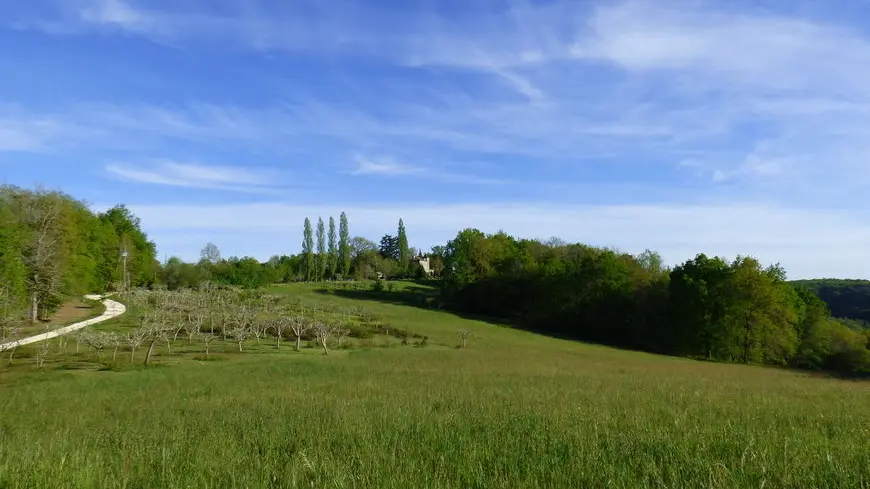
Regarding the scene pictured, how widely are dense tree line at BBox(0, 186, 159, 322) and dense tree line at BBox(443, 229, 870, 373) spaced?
66.7 meters

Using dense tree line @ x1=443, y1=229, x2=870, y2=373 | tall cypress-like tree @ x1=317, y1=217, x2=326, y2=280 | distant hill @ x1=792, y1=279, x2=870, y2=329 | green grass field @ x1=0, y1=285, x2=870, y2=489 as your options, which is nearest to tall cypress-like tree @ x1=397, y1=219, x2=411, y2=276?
tall cypress-like tree @ x1=317, y1=217, x2=326, y2=280

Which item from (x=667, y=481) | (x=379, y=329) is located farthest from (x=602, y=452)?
(x=379, y=329)

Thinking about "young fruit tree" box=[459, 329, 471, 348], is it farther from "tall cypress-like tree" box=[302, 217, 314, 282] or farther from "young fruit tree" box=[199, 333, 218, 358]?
"tall cypress-like tree" box=[302, 217, 314, 282]

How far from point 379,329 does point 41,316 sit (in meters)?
41.1

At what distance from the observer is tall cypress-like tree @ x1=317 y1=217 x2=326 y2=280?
150750 mm

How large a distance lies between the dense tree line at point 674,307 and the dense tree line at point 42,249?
66.7m

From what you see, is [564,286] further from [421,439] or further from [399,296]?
[421,439]

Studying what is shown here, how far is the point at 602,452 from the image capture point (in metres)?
9.16

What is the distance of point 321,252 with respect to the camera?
152 meters

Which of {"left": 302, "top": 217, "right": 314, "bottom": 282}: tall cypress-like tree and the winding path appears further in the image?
{"left": 302, "top": 217, "right": 314, "bottom": 282}: tall cypress-like tree

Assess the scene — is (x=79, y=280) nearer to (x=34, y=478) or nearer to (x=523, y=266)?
(x=523, y=266)

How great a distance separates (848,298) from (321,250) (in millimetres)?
149938

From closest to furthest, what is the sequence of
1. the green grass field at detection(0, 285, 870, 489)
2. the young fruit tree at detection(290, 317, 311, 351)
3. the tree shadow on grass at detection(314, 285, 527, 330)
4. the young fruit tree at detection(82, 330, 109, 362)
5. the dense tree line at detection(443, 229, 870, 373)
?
the green grass field at detection(0, 285, 870, 489) < the young fruit tree at detection(82, 330, 109, 362) < the young fruit tree at detection(290, 317, 311, 351) < the dense tree line at detection(443, 229, 870, 373) < the tree shadow on grass at detection(314, 285, 527, 330)

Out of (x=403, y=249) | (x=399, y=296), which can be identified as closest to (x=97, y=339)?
(x=399, y=296)
